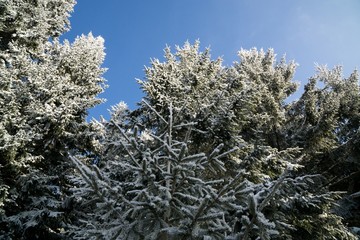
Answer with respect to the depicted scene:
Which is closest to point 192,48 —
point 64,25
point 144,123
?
point 144,123

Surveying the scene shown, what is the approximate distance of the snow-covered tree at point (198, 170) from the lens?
4285 mm

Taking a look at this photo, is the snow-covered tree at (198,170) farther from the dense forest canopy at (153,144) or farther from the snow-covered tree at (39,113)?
the snow-covered tree at (39,113)

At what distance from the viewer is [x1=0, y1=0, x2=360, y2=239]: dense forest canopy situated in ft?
16.6

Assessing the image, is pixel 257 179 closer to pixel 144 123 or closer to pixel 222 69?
pixel 144 123

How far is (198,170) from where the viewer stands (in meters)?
5.64

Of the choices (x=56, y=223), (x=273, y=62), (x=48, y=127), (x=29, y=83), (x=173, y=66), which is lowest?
(x=56, y=223)

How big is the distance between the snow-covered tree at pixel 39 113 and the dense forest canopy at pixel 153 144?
0.13 feet

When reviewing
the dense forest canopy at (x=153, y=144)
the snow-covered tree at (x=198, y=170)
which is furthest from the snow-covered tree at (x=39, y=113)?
the snow-covered tree at (x=198, y=170)

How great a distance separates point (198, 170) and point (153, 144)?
7.04 feet

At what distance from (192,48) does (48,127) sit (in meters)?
5.57

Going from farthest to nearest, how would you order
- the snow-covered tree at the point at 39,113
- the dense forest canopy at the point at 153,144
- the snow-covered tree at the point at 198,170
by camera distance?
the snow-covered tree at the point at 39,113
the dense forest canopy at the point at 153,144
the snow-covered tree at the point at 198,170

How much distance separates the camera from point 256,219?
341 centimetres

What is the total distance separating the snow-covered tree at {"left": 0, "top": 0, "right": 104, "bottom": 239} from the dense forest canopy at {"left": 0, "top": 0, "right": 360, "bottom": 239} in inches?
1.6

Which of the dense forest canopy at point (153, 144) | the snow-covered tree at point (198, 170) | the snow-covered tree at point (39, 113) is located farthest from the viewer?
the snow-covered tree at point (39, 113)
